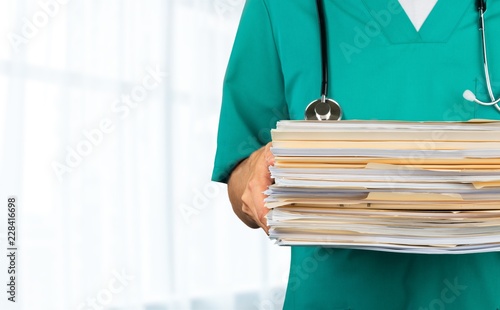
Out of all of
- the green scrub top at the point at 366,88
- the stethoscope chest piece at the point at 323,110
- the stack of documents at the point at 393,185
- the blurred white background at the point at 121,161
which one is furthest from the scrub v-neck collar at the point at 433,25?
the blurred white background at the point at 121,161

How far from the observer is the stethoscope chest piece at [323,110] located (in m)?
0.72

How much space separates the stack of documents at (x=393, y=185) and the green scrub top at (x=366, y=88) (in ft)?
0.73

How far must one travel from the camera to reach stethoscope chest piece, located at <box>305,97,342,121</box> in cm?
72

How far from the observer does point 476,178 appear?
48cm

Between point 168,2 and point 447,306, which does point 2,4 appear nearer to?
point 168,2

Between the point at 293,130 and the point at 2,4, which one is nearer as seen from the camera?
the point at 293,130

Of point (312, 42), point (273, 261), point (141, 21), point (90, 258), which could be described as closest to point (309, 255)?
point (312, 42)

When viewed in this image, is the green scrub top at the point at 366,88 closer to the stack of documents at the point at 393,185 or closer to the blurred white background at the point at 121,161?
the stack of documents at the point at 393,185

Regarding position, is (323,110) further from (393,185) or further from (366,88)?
(393,185)

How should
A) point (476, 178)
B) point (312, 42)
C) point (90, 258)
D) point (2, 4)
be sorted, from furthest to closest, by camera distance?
point (90, 258), point (2, 4), point (312, 42), point (476, 178)

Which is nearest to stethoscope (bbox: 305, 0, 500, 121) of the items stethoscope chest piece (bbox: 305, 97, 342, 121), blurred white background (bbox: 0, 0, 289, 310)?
stethoscope chest piece (bbox: 305, 97, 342, 121)

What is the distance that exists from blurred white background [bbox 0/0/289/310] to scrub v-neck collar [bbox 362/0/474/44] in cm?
139

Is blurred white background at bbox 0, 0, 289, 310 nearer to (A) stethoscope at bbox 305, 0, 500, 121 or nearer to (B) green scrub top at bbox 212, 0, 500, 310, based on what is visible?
(B) green scrub top at bbox 212, 0, 500, 310

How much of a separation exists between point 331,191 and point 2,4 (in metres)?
1.63
